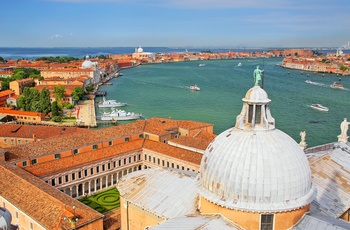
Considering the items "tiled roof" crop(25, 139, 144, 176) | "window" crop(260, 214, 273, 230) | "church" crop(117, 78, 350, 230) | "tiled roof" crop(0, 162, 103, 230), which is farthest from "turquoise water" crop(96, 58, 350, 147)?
"window" crop(260, 214, 273, 230)

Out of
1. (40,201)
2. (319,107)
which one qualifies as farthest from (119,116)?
(40,201)

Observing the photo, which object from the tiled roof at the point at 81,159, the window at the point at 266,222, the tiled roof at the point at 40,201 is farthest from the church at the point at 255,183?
the tiled roof at the point at 81,159

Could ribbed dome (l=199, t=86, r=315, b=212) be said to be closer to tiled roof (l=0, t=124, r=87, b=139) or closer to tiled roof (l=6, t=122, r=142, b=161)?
tiled roof (l=6, t=122, r=142, b=161)

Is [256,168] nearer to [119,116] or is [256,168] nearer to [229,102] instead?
[119,116]

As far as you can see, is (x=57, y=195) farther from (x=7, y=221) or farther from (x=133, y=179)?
(x=7, y=221)

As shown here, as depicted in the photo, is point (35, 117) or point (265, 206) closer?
point (265, 206)

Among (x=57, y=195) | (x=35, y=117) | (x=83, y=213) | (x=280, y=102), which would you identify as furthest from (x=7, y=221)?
(x=280, y=102)
